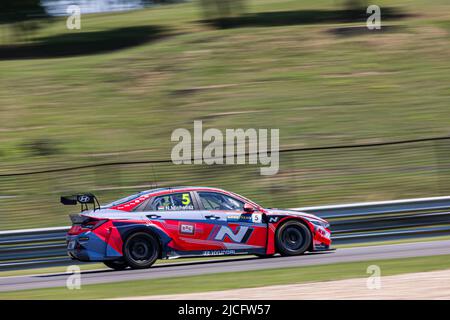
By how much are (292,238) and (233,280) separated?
2.88 m

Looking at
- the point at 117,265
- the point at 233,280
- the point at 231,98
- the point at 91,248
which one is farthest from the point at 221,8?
the point at 233,280

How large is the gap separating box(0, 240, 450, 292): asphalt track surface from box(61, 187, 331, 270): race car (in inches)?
9.6

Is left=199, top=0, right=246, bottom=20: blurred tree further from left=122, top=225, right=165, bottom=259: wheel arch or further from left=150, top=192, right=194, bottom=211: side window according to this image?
left=122, top=225, right=165, bottom=259: wheel arch

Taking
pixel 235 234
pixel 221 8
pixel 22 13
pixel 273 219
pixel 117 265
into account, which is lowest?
pixel 117 265

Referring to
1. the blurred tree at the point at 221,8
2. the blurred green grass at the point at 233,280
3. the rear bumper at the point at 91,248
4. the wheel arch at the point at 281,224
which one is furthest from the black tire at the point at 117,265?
the blurred tree at the point at 221,8

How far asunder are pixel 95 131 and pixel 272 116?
5.15m

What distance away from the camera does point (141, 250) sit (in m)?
13.5

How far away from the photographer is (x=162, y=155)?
73.9ft

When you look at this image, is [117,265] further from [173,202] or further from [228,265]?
[228,265]

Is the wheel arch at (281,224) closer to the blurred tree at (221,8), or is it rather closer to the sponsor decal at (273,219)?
the sponsor decal at (273,219)

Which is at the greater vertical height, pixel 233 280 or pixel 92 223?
pixel 92 223

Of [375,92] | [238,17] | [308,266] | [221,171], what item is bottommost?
[308,266]
